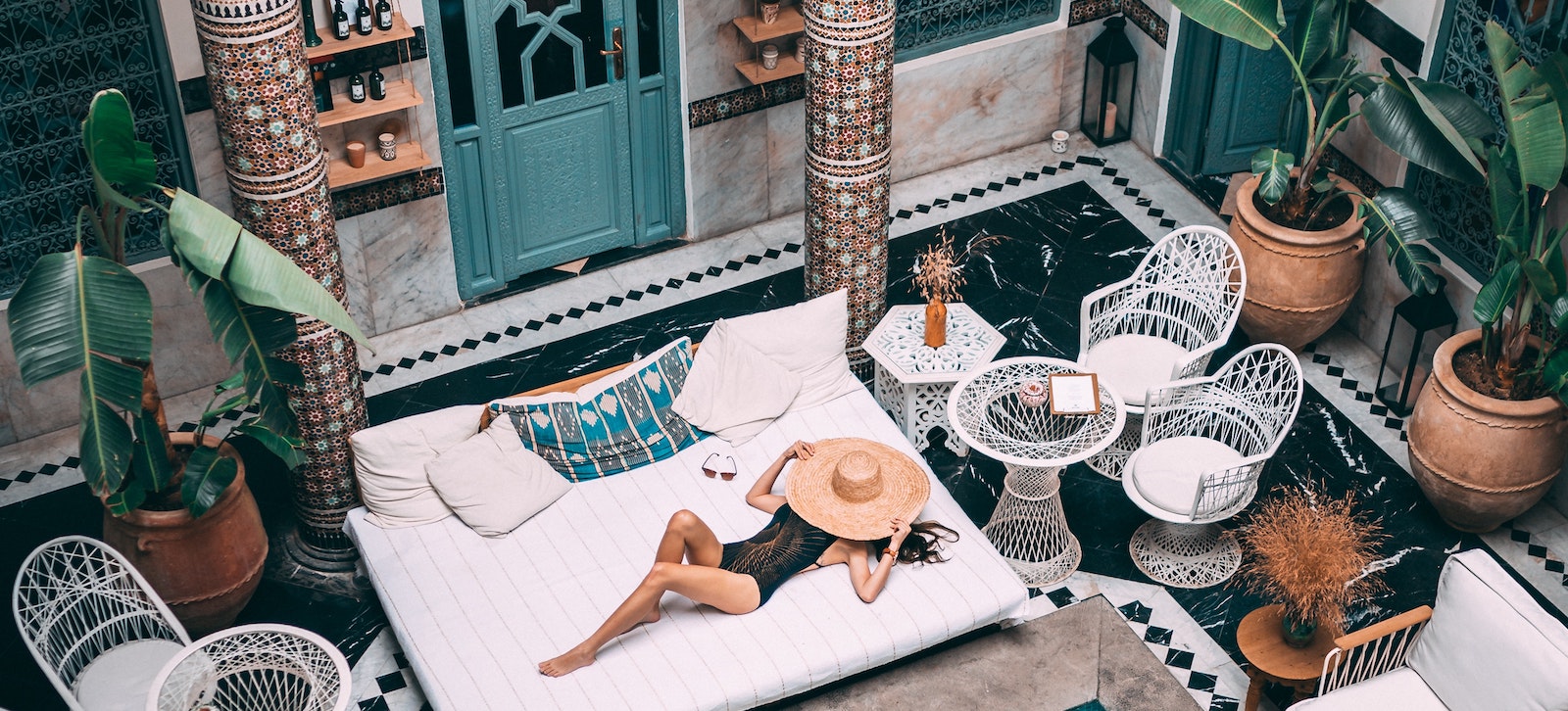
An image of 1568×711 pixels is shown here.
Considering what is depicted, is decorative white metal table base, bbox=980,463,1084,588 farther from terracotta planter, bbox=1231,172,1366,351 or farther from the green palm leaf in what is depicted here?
the green palm leaf

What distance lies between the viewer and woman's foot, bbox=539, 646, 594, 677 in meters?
6.96

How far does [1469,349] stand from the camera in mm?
8078

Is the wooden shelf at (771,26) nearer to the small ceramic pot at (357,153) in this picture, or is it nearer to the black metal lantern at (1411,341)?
the small ceramic pot at (357,153)

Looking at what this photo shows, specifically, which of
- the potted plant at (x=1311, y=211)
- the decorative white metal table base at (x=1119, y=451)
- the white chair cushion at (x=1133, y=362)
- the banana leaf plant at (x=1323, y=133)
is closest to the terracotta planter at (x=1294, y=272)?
the potted plant at (x=1311, y=211)

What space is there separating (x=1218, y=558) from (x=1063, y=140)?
12.5ft

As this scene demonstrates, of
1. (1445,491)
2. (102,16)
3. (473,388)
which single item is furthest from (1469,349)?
(102,16)

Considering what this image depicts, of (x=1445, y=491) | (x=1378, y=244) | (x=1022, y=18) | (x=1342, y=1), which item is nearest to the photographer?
(x=1445, y=491)

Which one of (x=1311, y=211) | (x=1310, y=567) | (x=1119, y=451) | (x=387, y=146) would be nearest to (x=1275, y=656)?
(x=1310, y=567)

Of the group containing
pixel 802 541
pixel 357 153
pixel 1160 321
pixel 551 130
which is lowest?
pixel 802 541

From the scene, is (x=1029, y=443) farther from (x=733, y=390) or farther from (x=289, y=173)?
(x=289, y=173)

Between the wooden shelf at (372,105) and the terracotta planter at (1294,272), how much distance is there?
457 cm

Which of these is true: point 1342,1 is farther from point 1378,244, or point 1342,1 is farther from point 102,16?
point 102,16

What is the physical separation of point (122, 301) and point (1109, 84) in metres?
7.04

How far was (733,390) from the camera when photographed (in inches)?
323
